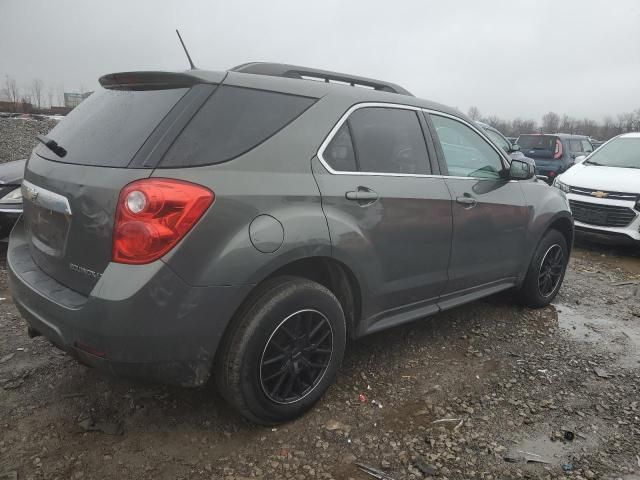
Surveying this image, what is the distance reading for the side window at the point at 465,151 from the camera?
133 inches

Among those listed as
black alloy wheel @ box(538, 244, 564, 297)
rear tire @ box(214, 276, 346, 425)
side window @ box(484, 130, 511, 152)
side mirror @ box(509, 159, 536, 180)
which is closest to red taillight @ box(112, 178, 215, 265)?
rear tire @ box(214, 276, 346, 425)

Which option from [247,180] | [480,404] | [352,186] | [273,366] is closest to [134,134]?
[247,180]

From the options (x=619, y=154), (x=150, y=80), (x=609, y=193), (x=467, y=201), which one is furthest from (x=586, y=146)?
(x=150, y=80)

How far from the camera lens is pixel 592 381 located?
323cm

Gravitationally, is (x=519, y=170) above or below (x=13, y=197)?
above

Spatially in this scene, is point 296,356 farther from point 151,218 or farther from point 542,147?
point 542,147

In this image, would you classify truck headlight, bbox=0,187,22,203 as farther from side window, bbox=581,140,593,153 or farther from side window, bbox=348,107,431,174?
side window, bbox=581,140,593,153

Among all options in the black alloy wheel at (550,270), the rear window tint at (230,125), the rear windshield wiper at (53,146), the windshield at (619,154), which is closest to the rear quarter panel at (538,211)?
the black alloy wheel at (550,270)

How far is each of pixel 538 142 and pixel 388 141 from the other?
12736mm

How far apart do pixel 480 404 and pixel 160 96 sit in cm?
240

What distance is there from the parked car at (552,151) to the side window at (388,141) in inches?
429

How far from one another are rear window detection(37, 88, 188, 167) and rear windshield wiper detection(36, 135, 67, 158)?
0.07 feet

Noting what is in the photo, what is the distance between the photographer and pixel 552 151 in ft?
44.2

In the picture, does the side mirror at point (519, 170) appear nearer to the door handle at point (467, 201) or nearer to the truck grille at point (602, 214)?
the door handle at point (467, 201)
